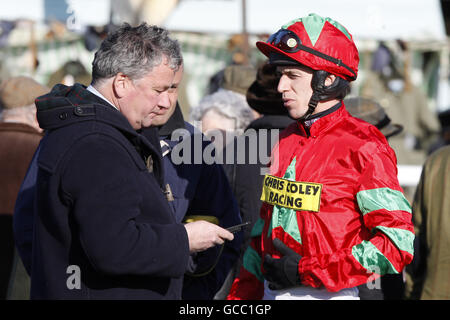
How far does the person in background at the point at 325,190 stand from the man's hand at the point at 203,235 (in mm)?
275

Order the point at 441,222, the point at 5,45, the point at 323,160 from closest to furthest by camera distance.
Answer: the point at 323,160 < the point at 441,222 < the point at 5,45

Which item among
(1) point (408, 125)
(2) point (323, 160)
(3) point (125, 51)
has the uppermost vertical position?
(3) point (125, 51)

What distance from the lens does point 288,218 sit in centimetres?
281

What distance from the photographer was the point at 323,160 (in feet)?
9.17

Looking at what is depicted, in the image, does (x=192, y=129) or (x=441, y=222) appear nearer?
(x=192, y=129)

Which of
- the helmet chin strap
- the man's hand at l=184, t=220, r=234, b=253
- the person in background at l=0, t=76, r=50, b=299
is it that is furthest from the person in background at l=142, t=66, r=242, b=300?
the person in background at l=0, t=76, r=50, b=299

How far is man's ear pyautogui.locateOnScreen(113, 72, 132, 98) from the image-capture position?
8.38ft

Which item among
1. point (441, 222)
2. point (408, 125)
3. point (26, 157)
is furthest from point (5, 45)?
point (441, 222)

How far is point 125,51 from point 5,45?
7047mm

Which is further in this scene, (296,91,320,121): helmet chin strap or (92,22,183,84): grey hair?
(296,91,320,121): helmet chin strap

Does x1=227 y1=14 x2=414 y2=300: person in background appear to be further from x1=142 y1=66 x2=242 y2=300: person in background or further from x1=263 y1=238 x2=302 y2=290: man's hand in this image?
x1=142 y1=66 x2=242 y2=300: person in background

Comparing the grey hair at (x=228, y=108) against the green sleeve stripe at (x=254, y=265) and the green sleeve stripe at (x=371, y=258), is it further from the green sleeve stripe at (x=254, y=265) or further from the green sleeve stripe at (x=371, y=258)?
the green sleeve stripe at (x=371, y=258)

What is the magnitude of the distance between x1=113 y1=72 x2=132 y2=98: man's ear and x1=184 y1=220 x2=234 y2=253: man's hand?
0.59m
